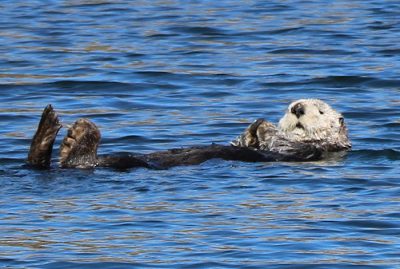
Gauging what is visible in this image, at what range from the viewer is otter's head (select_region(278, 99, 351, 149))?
905 centimetres

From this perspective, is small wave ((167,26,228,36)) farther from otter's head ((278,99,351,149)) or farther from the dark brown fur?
the dark brown fur

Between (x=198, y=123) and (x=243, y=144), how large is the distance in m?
1.53

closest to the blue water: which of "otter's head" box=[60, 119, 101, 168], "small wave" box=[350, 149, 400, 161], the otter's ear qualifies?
"small wave" box=[350, 149, 400, 161]

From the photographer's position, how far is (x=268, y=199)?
763cm

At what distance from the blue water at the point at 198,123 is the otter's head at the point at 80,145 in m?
0.13

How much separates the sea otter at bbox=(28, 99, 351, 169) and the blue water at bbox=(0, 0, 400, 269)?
0.28ft

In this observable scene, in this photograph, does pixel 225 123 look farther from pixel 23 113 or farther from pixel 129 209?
pixel 129 209

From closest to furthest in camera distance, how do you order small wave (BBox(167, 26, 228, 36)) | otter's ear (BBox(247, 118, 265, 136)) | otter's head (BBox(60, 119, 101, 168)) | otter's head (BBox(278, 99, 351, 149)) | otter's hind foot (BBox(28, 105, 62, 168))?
1. otter's hind foot (BBox(28, 105, 62, 168))
2. otter's head (BBox(60, 119, 101, 168))
3. otter's ear (BBox(247, 118, 265, 136))
4. otter's head (BBox(278, 99, 351, 149))
5. small wave (BBox(167, 26, 228, 36))

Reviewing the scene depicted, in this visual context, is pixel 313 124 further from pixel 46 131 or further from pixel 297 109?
pixel 46 131

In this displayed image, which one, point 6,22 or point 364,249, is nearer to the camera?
point 364,249

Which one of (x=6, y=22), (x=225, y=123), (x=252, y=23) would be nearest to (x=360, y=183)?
(x=225, y=123)

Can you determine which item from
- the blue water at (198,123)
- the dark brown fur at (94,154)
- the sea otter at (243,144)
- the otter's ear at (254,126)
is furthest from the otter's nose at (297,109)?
the blue water at (198,123)

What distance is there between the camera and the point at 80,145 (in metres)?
7.98

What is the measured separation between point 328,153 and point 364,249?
2660 mm
